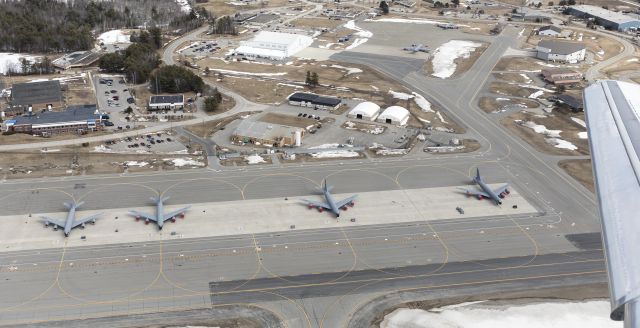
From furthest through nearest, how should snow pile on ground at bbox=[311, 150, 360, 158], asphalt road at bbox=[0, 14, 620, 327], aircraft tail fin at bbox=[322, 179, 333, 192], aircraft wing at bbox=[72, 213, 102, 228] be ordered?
snow pile on ground at bbox=[311, 150, 360, 158], aircraft tail fin at bbox=[322, 179, 333, 192], aircraft wing at bbox=[72, 213, 102, 228], asphalt road at bbox=[0, 14, 620, 327]

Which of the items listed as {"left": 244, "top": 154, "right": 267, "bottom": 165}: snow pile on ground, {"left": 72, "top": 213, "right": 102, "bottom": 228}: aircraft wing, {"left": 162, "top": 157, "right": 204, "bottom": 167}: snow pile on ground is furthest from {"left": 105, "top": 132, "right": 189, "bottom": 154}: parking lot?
{"left": 72, "top": 213, "right": 102, "bottom": 228}: aircraft wing

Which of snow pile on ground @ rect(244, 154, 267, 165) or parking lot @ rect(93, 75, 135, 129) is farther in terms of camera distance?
parking lot @ rect(93, 75, 135, 129)

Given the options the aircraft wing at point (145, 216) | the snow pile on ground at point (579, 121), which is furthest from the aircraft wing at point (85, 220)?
the snow pile on ground at point (579, 121)

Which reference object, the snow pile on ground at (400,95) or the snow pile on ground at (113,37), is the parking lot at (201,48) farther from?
the snow pile on ground at (400,95)

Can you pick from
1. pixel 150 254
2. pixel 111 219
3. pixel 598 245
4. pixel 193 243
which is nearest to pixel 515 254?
pixel 598 245

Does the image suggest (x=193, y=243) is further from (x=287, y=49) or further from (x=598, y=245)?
(x=287, y=49)

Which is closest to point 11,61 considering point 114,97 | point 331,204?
point 114,97

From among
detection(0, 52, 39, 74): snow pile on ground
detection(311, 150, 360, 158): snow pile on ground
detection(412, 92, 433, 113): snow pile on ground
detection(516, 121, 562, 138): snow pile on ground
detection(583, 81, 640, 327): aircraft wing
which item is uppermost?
detection(583, 81, 640, 327): aircraft wing

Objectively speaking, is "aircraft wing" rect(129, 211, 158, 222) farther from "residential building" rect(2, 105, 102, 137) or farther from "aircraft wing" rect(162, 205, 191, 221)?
"residential building" rect(2, 105, 102, 137)
